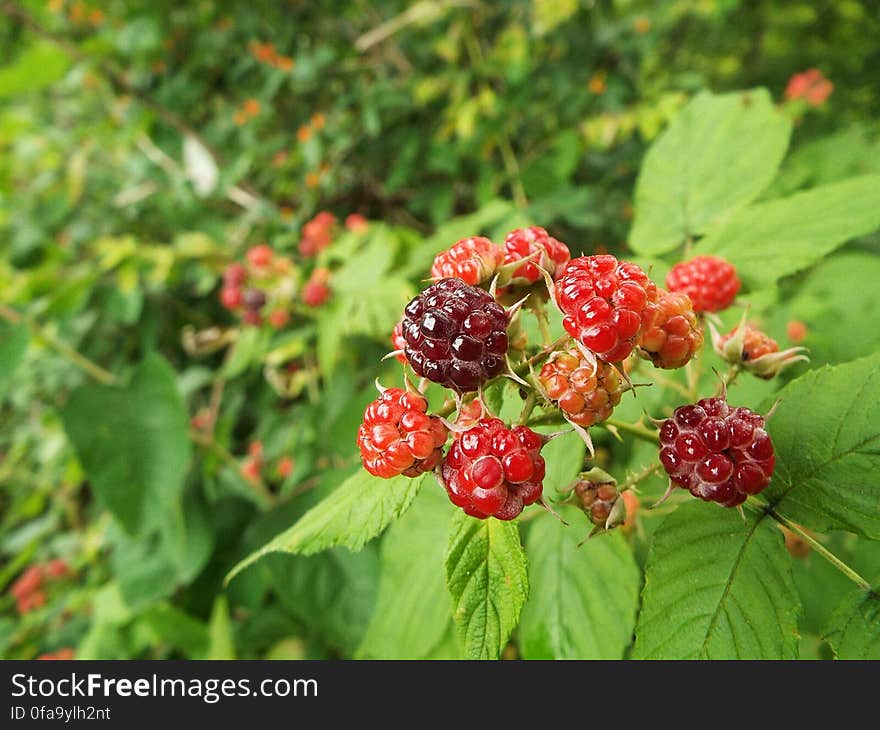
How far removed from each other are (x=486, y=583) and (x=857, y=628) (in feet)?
1.37

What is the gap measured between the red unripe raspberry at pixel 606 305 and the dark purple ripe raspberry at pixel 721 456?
119 millimetres

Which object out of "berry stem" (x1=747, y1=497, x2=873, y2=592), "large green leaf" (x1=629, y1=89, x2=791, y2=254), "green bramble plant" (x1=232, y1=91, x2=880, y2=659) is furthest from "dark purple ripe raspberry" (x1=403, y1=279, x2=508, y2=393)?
"large green leaf" (x1=629, y1=89, x2=791, y2=254)

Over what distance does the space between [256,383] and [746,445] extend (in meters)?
2.39

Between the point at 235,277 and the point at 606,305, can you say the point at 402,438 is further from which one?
the point at 235,277

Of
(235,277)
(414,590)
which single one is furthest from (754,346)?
(235,277)

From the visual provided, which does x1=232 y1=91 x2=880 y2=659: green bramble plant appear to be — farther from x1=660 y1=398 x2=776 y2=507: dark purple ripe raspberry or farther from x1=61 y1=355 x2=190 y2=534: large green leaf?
x1=61 y1=355 x2=190 y2=534: large green leaf

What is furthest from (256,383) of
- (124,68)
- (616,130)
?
(616,130)

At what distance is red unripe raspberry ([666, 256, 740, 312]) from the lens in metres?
0.86

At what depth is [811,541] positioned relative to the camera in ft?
2.14

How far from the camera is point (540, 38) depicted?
2598 millimetres

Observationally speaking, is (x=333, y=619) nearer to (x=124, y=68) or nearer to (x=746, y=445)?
(x=746, y=445)

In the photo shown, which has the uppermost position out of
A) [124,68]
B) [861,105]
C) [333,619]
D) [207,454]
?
[124,68]

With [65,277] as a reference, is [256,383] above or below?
below

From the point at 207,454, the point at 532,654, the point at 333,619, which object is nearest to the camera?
the point at 532,654
